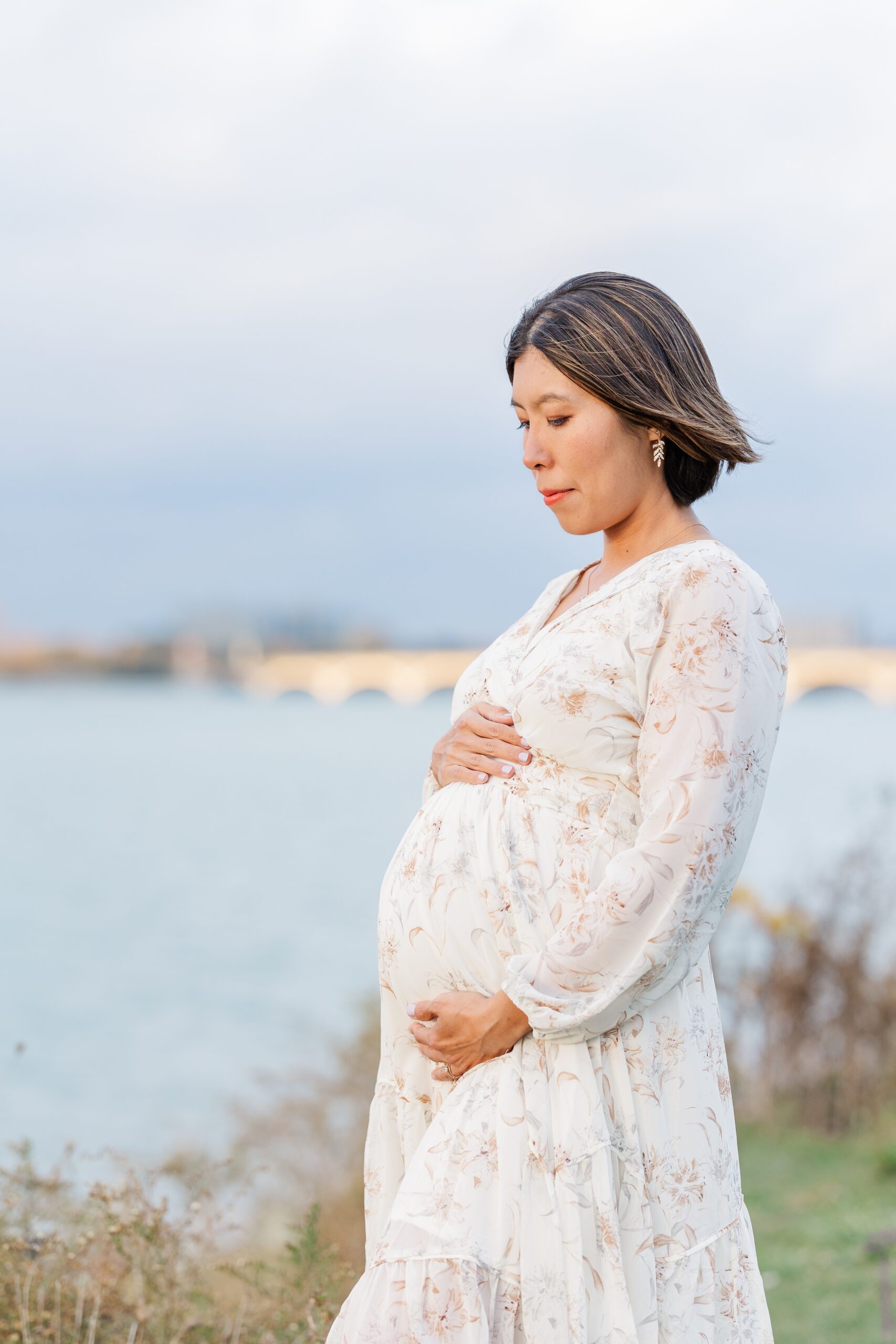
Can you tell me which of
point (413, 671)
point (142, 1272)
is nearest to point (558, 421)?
point (142, 1272)

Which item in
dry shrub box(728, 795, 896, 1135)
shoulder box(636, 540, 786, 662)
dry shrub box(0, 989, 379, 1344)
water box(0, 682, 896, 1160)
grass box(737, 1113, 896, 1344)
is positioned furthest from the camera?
water box(0, 682, 896, 1160)

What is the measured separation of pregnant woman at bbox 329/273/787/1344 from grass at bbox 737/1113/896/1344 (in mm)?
2834

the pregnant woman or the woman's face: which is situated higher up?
the woman's face

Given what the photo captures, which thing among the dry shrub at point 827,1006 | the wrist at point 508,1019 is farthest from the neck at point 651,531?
the dry shrub at point 827,1006

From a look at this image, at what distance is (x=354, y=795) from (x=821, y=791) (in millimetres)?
20136

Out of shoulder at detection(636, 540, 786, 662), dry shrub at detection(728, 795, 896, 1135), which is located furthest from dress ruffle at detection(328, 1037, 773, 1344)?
dry shrub at detection(728, 795, 896, 1135)

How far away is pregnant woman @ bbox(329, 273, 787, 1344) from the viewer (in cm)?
155

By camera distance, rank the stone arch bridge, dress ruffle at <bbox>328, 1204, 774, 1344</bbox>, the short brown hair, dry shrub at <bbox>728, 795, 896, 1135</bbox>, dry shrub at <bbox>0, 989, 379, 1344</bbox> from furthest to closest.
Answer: the stone arch bridge
dry shrub at <bbox>728, 795, 896, 1135</bbox>
dry shrub at <bbox>0, 989, 379, 1344</bbox>
the short brown hair
dress ruffle at <bbox>328, 1204, 774, 1344</bbox>

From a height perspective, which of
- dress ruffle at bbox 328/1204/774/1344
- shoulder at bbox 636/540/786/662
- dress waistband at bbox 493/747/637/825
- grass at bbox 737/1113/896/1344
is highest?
shoulder at bbox 636/540/786/662

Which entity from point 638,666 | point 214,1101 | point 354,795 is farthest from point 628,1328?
point 354,795

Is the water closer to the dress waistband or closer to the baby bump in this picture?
the baby bump

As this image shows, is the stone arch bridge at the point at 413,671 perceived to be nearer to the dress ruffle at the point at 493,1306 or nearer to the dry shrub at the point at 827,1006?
the dress ruffle at the point at 493,1306

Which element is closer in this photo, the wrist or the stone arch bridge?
the wrist

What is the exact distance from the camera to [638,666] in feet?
5.44
